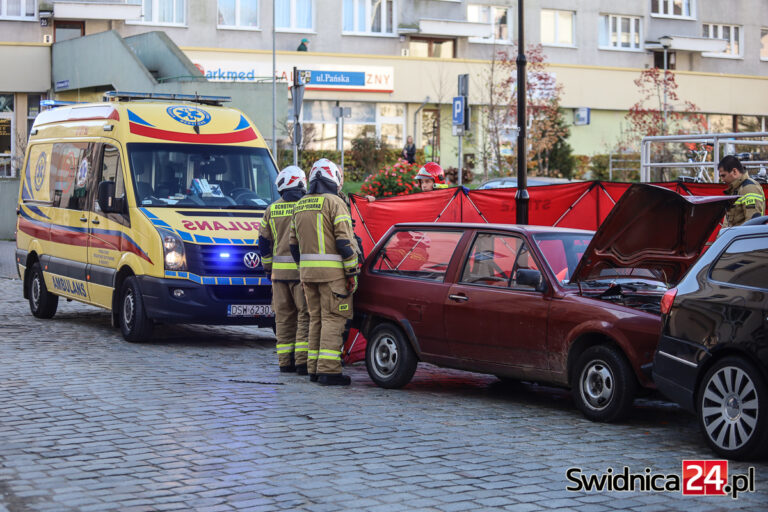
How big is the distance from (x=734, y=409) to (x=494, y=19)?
4380 centimetres

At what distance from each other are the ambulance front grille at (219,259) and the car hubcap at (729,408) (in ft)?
21.0

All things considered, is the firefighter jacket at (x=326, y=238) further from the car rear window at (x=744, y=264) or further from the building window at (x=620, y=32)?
the building window at (x=620, y=32)

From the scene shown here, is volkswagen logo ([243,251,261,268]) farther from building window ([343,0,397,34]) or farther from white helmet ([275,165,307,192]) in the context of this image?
building window ([343,0,397,34])

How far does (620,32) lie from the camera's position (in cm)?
5197

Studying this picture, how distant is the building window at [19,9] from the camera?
1645 inches

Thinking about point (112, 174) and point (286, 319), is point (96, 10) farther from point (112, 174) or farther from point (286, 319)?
point (286, 319)

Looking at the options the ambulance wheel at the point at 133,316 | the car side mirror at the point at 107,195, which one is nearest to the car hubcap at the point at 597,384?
the ambulance wheel at the point at 133,316

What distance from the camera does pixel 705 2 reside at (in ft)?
179

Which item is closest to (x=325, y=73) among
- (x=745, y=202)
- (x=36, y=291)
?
(x=36, y=291)

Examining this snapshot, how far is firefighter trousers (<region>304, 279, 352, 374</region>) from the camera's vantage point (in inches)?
404

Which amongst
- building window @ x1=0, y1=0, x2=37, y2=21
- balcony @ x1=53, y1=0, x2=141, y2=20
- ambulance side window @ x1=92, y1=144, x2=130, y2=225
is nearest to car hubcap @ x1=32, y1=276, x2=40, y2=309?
ambulance side window @ x1=92, y1=144, x2=130, y2=225

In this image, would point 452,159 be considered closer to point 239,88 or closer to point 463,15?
point 463,15

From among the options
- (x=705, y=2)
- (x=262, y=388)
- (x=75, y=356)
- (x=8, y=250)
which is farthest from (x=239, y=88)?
(x=705, y=2)

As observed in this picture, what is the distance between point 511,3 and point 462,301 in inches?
1657
